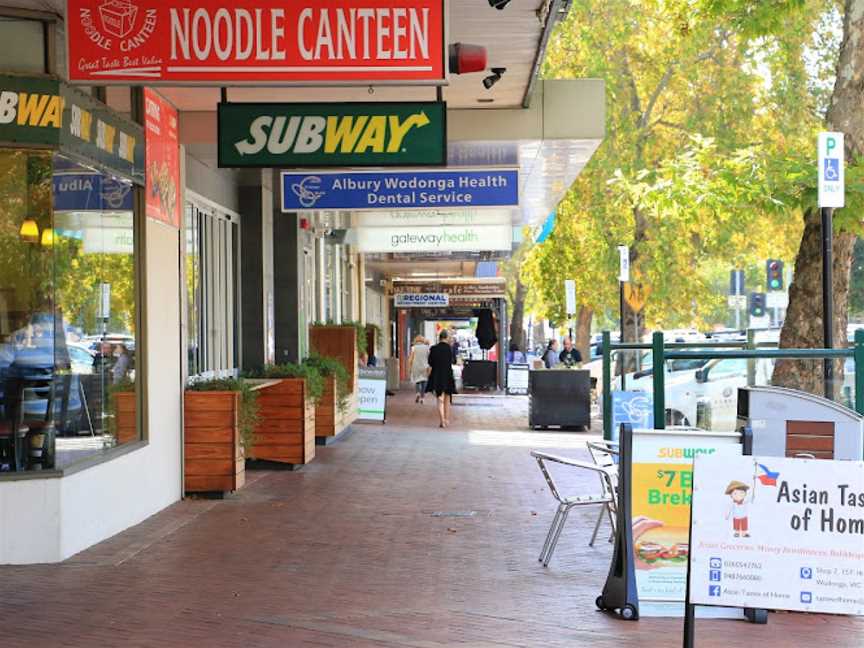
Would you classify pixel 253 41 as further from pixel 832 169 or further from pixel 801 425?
pixel 832 169

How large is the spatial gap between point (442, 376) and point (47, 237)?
1480 centimetres

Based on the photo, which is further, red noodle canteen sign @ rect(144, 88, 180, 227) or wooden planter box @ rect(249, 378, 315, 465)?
wooden planter box @ rect(249, 378, 315, 465)

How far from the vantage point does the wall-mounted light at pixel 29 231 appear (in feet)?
28.4

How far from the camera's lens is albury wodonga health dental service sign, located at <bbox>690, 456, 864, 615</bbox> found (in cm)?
539

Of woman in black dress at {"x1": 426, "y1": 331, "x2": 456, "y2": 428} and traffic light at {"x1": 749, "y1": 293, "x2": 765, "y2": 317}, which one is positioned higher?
traffic light at {"x1": 749, "y1": 293, "x2": 765, "y2": 317}

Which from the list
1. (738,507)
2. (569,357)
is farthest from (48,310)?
(569,357)

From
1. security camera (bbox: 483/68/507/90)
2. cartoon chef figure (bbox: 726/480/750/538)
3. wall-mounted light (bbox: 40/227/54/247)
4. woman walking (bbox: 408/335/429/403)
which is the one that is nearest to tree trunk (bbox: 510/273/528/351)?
woman walking (bbox: 408/335/429/403)

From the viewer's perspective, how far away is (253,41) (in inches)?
258

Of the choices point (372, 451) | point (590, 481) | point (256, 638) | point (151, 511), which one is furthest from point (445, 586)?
point (372, 451)

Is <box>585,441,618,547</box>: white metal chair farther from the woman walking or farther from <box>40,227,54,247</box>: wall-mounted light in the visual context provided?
the woman walking

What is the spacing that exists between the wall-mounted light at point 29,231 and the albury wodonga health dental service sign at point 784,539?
5217 mm

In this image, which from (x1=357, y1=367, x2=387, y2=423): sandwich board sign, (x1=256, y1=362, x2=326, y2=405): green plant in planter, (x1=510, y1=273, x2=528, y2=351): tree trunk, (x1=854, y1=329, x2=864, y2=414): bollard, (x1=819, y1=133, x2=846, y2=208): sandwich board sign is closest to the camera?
(x1=854, y1=329, x2=864, y2=414): bollard

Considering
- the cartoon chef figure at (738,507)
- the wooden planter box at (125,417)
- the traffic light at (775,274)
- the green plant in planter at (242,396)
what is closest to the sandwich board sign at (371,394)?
the traffic light at (775,274)

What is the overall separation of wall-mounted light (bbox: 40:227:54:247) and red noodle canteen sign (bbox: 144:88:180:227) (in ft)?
6.48
